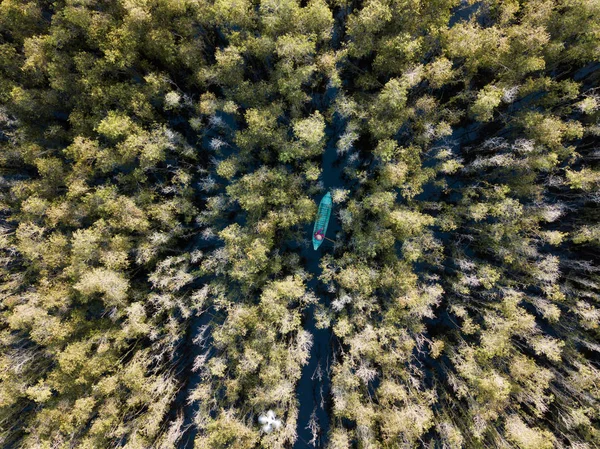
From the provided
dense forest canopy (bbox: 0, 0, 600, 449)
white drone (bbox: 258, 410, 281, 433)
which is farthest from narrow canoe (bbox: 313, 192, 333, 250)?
white drone (bbox: 258, 410, 281, 433)

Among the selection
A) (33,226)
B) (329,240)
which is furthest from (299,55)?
(33,226)

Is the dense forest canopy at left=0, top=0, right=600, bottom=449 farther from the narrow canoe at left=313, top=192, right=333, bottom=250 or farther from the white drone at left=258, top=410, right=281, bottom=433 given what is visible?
the narrow canoe at left=313, top=192, right=333, bottom=250

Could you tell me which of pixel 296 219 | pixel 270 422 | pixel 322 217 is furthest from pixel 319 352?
pixel 296 219

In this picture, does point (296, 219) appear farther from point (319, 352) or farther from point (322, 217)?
point (319, 352)

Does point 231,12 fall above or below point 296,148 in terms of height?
above

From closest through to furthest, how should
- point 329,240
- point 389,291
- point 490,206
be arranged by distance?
point 490,206, point 389,291, point 329,240

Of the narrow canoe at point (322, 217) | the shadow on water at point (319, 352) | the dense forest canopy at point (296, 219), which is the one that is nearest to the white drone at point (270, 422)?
the dense forest canopy at point (296, 219)

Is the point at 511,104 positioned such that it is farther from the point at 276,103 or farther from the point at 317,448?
the point at 317,448
